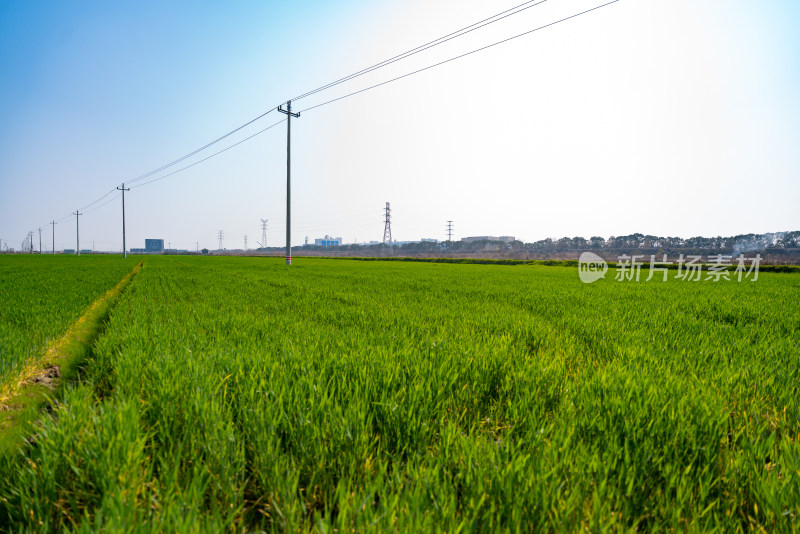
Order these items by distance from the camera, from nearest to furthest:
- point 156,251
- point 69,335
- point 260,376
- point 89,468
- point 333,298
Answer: point 89,468, point 260,376, point 69,335, point 333,298, point 156,251

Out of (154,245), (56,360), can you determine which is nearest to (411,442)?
(56,360)

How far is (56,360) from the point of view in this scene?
3631 millimetres

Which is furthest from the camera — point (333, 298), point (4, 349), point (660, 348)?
A: point (333, 298)

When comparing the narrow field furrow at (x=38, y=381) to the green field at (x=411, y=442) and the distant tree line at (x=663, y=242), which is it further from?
the distant tree line at (x=663, y=242)

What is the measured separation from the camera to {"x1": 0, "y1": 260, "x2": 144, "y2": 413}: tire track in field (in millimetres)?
2698

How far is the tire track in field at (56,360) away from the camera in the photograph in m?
2.70

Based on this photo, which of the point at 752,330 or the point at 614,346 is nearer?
the point at 614,346

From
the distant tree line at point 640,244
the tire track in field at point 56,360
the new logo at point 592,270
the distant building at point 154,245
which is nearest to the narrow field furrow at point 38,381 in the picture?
the tire track in field at point 56,360

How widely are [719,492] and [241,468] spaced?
6.46ft

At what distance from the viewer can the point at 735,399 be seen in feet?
7.70

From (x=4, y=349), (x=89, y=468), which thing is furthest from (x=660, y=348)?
(x=4, y=349)

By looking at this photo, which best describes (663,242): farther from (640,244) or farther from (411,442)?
(411,442)

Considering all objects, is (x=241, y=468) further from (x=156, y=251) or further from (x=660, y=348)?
(x=156, y=251)

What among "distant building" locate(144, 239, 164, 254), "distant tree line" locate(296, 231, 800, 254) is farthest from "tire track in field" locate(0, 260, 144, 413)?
"distant building" locate(144, 239, 164, 254)
